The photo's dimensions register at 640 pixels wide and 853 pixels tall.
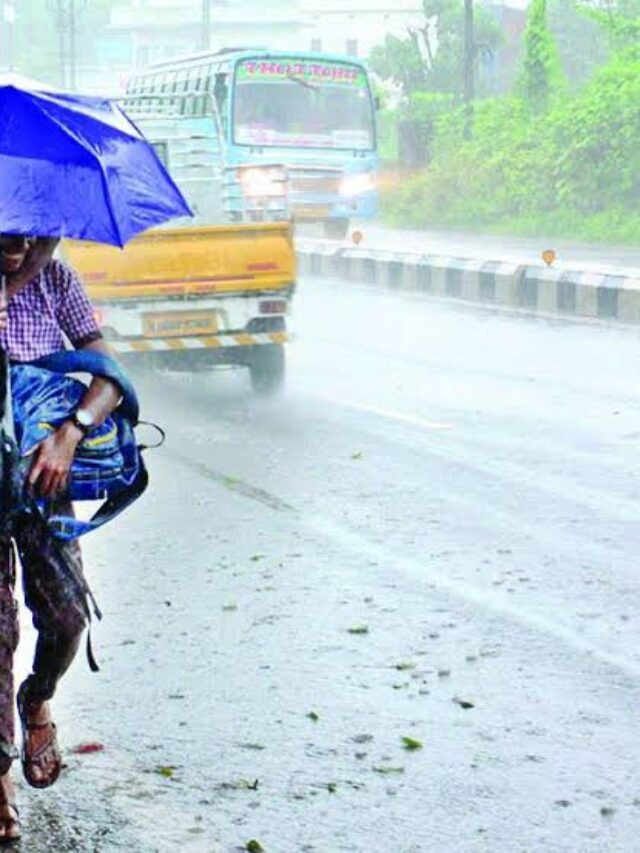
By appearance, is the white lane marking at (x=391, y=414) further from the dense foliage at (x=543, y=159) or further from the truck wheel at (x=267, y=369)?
the dense foliage at (x=543, y=159)

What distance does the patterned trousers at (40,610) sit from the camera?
14.3 ft

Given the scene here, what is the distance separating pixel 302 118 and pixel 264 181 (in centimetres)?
1853

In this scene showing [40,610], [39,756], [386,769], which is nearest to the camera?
[40,610]

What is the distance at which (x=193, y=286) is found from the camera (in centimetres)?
1269

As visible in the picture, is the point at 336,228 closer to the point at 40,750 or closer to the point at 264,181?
the point at 264,181

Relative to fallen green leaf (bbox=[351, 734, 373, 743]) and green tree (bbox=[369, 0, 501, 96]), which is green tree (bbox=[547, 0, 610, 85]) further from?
Result: fallen green leaf (bbox=[351, 734, 373, 743])

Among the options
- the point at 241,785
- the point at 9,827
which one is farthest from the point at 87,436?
the point at 241,785

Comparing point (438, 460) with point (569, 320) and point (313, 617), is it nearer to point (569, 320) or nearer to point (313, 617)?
point (313, 617)

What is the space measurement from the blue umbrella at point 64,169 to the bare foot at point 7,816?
1.24 metres

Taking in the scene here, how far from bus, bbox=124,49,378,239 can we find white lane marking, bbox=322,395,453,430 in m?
18.2

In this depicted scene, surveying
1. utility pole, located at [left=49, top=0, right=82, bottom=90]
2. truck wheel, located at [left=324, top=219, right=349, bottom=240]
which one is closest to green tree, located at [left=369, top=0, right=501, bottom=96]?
truck wheel, located at [left=324, top=219, right=349, bottom=240]

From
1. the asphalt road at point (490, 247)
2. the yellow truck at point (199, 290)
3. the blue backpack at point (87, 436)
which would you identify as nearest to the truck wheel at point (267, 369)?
the yellow truck at point (199, 290)

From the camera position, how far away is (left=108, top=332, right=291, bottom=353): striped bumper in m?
12.6

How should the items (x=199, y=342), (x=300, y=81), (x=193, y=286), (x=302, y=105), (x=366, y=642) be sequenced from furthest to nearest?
(x=302, y=105), (x=300, y=81), (x=199, y=342), (x=193, y=286), (x=366, y=642)
